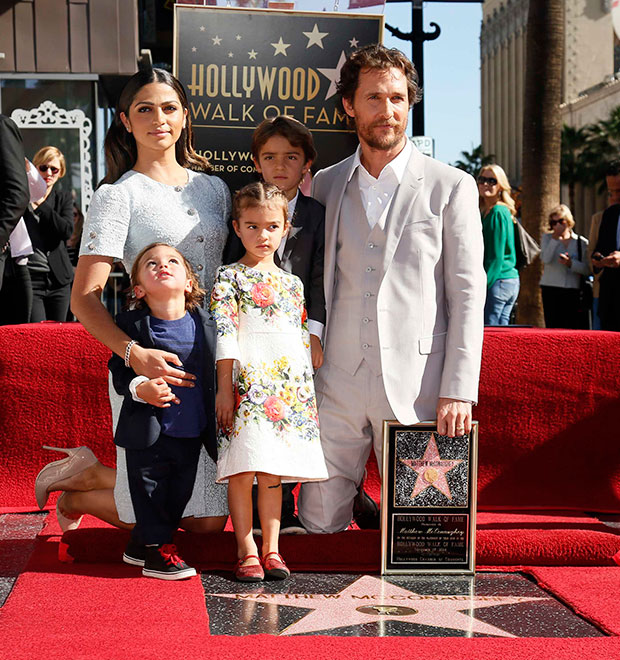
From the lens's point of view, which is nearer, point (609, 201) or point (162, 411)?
point (162, 411)

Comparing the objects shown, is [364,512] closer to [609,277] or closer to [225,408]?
[225,408]

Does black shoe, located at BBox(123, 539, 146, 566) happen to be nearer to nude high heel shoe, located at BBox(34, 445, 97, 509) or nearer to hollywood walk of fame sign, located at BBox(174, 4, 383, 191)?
nude high heel shoe, located at BBox(34, 445, 97, 509)

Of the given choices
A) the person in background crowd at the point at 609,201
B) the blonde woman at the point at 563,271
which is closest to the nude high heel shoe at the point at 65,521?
the person in background crowd at the point at 609,201

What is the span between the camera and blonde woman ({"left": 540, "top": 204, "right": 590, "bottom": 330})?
9492 millimetres

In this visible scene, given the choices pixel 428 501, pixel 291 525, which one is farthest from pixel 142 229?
pixel 428 501

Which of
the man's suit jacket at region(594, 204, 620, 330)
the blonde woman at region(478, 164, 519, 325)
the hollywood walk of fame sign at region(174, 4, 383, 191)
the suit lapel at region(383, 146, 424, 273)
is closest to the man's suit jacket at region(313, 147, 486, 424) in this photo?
the suit lapel at region(383, 146, 424, 273)

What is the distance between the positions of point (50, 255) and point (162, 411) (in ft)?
11.0

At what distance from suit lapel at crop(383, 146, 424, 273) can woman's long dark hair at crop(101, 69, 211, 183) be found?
2.62 feet

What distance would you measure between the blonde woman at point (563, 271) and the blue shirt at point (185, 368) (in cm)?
639

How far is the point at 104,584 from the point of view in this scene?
11.6 feet

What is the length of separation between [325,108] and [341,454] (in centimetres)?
198

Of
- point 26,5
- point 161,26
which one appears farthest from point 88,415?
point 161,26

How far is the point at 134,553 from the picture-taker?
3.76m

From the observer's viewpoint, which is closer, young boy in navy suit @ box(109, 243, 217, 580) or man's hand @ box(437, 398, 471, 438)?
young boy in navy suit @ box(109, 243, 217, 580)
